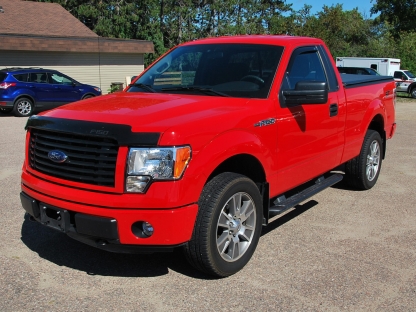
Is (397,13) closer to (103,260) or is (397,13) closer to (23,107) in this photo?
(23,107)

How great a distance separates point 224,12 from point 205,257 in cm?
5195

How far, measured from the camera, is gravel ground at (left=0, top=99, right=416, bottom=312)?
11.8ft

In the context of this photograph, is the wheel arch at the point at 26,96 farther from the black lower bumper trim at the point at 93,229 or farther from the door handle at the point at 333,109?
the black lower bumper trim at the point at 93,229

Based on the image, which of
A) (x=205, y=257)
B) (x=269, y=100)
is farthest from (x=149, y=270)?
(x=269, y=100)

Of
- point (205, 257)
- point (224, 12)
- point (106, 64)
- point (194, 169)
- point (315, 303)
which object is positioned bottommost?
point (315, 303)

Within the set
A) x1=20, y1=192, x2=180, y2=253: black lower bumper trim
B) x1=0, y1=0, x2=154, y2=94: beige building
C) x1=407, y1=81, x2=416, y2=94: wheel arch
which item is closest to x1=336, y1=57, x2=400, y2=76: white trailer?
x1=407, y1=81, x2=416, y2=94: wheel arch

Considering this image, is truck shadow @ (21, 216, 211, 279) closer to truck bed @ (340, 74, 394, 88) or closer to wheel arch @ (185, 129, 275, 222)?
wheel arch @ (185, 129, 275, 222)

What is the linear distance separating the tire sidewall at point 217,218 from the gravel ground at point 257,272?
0.35 feet

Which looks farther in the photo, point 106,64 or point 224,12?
point 224,12

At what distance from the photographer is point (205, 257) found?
3.69 m

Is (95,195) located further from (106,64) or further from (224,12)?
(224,12)

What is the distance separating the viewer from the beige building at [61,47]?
21734 millimetres

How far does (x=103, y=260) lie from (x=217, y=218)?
1284mm

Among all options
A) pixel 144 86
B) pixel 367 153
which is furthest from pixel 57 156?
pixel 367 153
